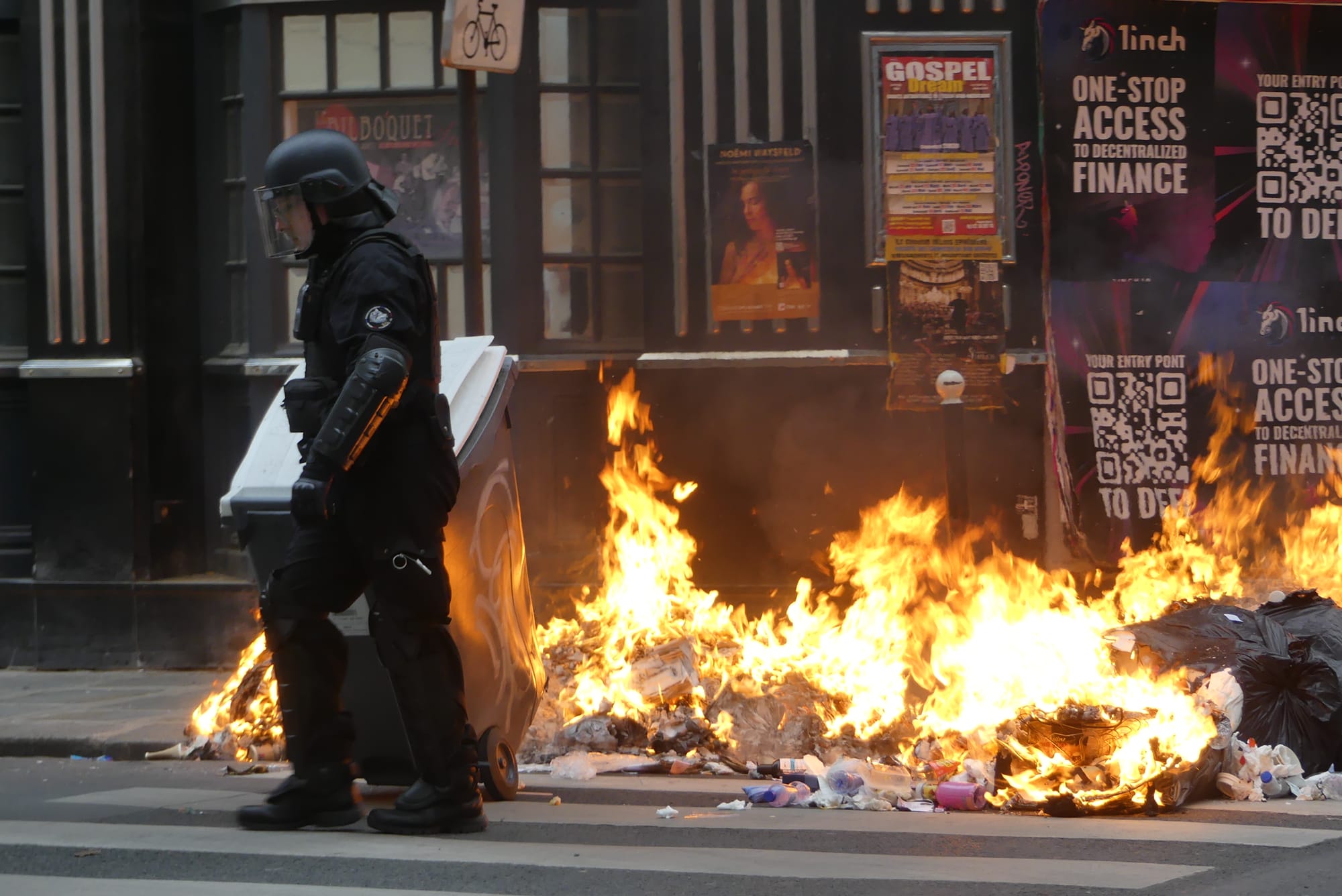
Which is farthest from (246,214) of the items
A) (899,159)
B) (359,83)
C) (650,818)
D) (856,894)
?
(856,894)

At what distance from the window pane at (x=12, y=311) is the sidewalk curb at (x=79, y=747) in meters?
3.30

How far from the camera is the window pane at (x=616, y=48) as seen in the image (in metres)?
9.17

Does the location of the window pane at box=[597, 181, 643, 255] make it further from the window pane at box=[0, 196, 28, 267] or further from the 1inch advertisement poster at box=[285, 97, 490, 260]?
the window pane at box=[0, 196, 28, 267]

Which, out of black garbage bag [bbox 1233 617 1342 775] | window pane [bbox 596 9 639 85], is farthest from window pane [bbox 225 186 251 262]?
black garbage bag [bbox 1233 617 1342 775]

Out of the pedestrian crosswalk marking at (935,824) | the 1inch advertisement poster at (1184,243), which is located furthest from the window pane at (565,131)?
the pedestrian crosswalk marking at (935,824)

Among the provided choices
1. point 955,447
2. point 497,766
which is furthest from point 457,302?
point 497,766

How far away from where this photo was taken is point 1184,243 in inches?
353

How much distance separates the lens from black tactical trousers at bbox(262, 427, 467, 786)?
455 cm

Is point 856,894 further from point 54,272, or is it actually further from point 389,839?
point 54,272

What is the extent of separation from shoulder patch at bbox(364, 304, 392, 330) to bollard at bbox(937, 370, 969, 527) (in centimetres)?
362

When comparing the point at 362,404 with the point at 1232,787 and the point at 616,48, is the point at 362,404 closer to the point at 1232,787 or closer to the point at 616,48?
the point at 1232,787

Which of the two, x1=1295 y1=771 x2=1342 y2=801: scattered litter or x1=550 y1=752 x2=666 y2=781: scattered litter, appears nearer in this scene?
x1=1295 y1=771 x2=1342 y2=801: scattered litter

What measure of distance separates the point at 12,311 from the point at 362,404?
6.26 meters

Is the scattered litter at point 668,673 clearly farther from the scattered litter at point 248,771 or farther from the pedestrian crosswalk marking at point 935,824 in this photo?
the scattered litter at point 248,771
